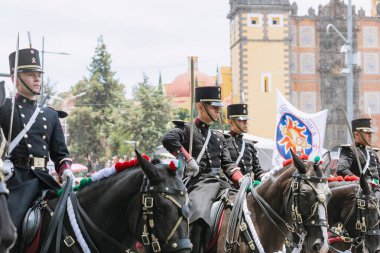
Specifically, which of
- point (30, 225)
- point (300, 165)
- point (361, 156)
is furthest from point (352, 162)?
point (30, 225)

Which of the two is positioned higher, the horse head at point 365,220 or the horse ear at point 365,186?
the horse ear at point 365,186

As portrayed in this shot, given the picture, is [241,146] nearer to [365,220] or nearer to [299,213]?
[365,220]

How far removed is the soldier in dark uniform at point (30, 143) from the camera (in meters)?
6.93

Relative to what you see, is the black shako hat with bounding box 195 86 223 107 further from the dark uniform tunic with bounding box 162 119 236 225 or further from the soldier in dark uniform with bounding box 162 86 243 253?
the dark uniform tunic with bounding box 162 119 236 225

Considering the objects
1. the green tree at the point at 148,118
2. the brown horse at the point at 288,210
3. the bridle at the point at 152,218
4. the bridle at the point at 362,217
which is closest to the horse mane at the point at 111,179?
the bridle at the point at 152,218

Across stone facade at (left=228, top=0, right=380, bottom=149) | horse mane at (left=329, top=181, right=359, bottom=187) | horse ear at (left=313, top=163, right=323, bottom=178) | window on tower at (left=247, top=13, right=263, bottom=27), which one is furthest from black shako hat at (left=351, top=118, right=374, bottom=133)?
stone facade at (left=228, top=0, right=380, bottom=149)

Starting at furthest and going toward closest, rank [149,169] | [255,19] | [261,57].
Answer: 1. [255,19]
2. [261,57]
3. [149,169]

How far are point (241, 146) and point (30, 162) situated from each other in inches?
202

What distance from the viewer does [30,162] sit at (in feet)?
23.3

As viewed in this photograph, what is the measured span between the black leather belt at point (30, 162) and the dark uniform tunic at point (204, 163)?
82.9 inches

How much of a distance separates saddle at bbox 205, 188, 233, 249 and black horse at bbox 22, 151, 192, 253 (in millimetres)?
2229

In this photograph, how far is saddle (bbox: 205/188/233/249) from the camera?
8742mm

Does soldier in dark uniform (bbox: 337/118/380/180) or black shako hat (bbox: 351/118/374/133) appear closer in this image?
soldier in dark uniform (bbox: 337/118/380/180)

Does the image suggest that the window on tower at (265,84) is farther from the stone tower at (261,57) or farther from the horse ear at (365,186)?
the horse ear at (365,186)
